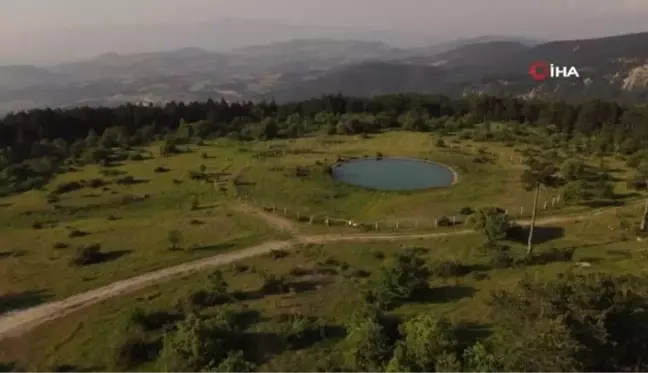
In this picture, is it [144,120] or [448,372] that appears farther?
[144,120]

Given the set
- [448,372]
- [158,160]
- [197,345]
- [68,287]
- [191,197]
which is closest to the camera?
[448,372]

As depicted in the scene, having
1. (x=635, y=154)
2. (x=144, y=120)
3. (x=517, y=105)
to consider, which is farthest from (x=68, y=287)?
(x=517, y=105)

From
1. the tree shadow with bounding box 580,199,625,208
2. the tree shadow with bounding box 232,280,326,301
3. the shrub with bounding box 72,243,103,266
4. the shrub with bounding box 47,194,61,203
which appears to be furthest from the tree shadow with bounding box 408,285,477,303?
the shrub with bounding box 47,194,61,203

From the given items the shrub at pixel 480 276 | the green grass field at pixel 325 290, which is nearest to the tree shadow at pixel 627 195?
the green grass field at pixel 325 290

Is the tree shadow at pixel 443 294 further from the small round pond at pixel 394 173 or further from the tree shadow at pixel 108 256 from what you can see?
the small round pond at pixel 394 173

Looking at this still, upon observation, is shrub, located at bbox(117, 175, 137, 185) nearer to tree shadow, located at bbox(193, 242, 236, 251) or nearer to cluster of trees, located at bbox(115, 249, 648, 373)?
tree shadow, located at bbox(193, 242, 236, 251)

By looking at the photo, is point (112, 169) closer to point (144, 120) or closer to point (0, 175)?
point (0, 175)

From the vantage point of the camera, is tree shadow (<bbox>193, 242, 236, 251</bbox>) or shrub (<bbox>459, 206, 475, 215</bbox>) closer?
tree shadow (<bbox>193, 242, 236, 251</bbox>)
